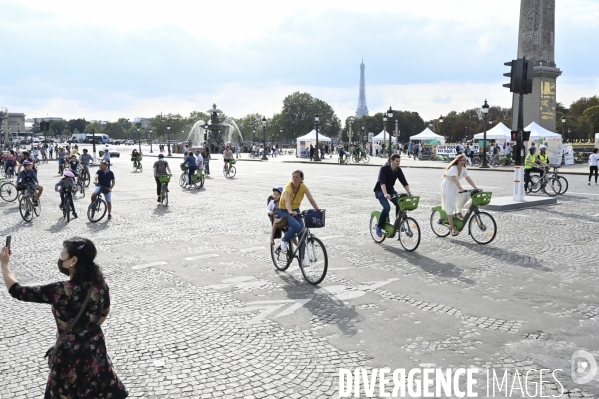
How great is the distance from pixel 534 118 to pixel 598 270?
129 feet

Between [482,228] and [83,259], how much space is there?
8560 millimetres

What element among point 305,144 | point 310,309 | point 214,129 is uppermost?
point 214,129

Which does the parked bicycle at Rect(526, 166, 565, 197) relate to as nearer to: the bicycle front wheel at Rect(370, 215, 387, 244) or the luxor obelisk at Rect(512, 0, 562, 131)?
the bicycle front wheel at Rect(370, 215, 387, 244)

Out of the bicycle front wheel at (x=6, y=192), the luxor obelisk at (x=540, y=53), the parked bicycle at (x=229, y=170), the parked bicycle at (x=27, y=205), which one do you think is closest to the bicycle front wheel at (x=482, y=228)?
the parked bicycle at (x=27, y=205)

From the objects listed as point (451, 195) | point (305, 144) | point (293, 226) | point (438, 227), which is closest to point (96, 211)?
point (293, 226)

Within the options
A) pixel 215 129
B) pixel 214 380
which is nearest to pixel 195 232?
pixel 214 380

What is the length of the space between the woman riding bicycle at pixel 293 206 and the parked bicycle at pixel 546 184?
13.4m

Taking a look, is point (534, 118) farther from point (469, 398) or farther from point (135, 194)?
point (469, 398)

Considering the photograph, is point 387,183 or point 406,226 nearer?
point 406,226

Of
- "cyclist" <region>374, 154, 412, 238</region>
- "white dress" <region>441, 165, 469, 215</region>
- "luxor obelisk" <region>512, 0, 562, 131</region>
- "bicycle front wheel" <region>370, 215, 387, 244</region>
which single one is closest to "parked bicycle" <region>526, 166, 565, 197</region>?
"white dress" <region>441, 165, 469, 215</region>

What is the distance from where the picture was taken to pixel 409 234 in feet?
32.8

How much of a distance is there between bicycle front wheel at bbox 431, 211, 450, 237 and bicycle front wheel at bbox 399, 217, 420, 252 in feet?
4.41

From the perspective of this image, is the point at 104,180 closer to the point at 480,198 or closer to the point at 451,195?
the point at 451,195

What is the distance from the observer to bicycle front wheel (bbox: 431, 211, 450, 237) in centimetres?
1125
